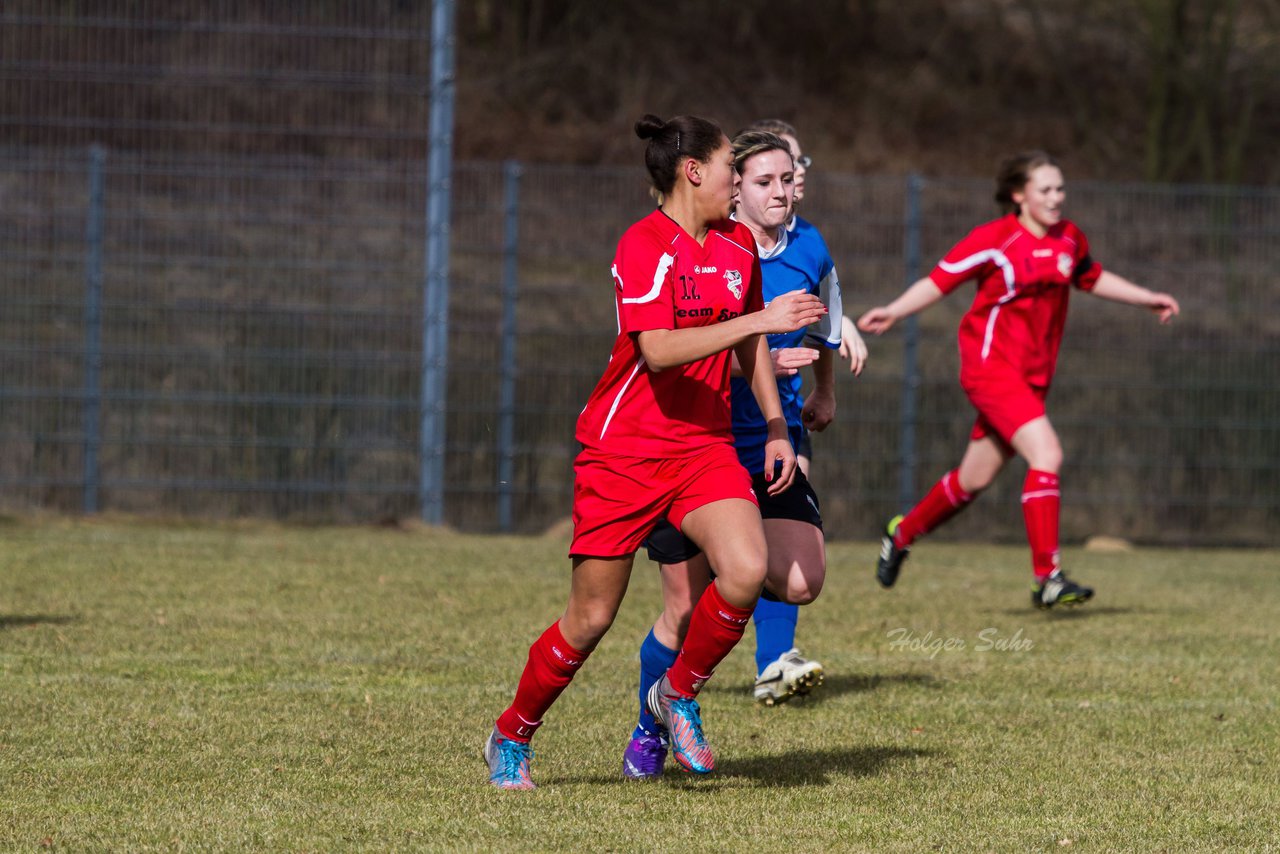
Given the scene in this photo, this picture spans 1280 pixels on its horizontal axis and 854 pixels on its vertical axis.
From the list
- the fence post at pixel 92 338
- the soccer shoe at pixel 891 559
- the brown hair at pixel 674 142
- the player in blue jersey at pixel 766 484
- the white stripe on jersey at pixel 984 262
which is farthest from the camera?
the fence post at pixel 92 338

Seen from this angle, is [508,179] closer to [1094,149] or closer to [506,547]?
[506,547]

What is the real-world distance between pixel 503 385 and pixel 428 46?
2714mm

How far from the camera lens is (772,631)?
20.4 feet

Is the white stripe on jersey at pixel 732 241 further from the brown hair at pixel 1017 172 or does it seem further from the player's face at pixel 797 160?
the brown hair at pixel 1017 172

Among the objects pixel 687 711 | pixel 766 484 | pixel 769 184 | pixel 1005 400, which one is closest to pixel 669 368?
pixel 766 484

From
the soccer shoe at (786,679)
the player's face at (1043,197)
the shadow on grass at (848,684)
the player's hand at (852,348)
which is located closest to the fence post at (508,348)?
the player's face at (1043,197)

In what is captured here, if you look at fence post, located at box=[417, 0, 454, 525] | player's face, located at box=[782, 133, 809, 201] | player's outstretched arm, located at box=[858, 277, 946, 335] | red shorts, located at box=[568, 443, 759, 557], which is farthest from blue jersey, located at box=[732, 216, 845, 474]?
fence post, located at box=[417, 0, 454, 525]

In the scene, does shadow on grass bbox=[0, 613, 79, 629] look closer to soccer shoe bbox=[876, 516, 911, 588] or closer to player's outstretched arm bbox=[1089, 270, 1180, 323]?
soccer shoe bbox=[876, 516, 911, 588]

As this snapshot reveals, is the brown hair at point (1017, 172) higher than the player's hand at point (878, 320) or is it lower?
higher

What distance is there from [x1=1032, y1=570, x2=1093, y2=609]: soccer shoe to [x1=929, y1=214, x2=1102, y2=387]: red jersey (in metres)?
1.01

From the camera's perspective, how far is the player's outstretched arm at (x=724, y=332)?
4348mm

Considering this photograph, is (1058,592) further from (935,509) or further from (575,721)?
(575,721)

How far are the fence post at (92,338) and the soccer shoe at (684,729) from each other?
9.51 metres

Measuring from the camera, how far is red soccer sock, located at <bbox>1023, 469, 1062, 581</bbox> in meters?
8.61
